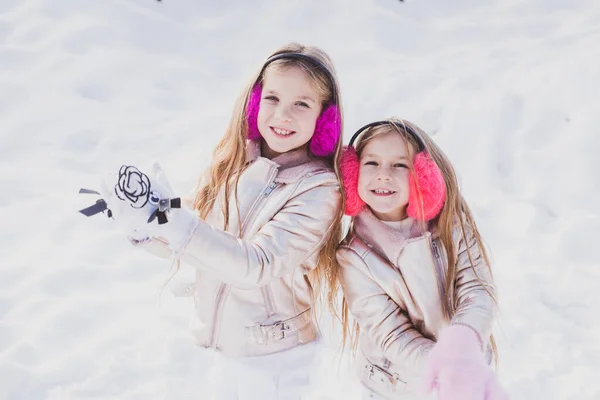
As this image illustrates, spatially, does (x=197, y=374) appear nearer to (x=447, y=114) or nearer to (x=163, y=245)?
(x=163, y=245)

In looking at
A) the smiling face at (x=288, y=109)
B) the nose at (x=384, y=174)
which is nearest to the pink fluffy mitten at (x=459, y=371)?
the nose at (x=384, y=174)

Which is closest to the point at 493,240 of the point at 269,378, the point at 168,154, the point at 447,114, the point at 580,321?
the point at 580,321

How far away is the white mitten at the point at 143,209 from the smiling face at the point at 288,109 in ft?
1.43

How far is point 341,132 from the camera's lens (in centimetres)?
186

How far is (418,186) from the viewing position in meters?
1.76

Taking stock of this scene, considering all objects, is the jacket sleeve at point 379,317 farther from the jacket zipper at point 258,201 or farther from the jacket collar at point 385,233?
the jacket zipper at point 258,201

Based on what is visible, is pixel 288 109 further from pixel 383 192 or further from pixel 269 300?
pixel 269 300

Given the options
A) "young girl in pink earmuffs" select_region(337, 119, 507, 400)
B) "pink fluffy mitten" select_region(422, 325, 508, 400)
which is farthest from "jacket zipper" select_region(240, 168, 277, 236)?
"pink fluffy mitten" select_region(422, 325, 508, 400)

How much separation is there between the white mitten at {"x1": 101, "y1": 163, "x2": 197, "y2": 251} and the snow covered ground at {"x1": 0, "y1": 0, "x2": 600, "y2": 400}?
0.61m

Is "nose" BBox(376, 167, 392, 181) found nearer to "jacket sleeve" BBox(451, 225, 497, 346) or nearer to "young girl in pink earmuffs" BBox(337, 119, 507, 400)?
"young girl in pink earmuffs" BBox(337, 119, 507, 400)

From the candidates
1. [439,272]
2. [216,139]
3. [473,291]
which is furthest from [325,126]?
[216,139]

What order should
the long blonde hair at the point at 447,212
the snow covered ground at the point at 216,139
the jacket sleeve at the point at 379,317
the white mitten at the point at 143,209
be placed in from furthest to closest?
the snow covered ground at the point at 216,139
the long blonde hair at the point at 447,212
the jacket sleeve at the point at 379,317
the white mitten at the point at 143,209

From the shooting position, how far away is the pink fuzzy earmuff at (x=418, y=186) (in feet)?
5.76

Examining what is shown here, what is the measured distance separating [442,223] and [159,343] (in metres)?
1.65
